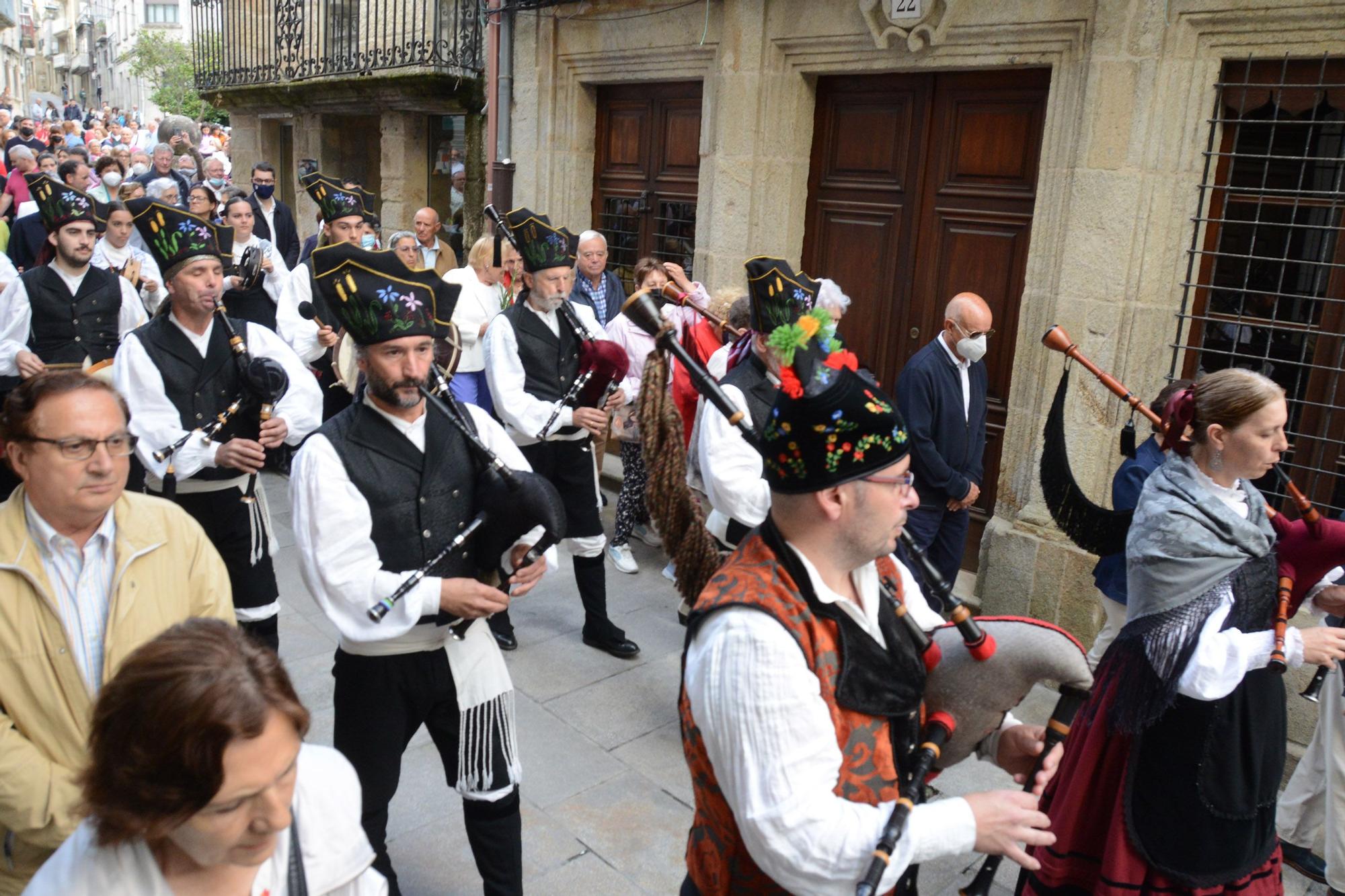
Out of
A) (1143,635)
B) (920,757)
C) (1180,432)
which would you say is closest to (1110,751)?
(1143,635)

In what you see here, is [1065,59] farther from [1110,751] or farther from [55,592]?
[55,592]

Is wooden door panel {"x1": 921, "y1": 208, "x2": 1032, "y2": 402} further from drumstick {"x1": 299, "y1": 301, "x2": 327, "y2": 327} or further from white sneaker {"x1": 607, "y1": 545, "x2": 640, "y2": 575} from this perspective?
drumstick {"x1": 299, "y1": 301, "x2": 327, "y2": 327}

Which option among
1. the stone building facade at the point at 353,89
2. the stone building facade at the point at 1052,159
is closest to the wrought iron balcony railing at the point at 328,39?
the stone building facade at the point at 353,89

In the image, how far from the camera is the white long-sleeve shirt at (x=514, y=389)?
17.0ft

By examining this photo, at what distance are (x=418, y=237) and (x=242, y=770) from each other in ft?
26.2

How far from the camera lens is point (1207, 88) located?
16.7 ft

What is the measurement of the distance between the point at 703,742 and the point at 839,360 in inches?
30.1

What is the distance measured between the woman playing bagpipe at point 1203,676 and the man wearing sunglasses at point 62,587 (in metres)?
2.51

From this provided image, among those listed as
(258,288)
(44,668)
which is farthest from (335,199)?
(44,668)

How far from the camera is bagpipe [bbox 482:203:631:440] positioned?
522 cm

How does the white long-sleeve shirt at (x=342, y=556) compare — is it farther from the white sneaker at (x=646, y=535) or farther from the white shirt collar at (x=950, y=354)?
the white sneaker at (x=646, y=535)

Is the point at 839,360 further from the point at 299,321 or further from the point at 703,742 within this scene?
the point at 299,321

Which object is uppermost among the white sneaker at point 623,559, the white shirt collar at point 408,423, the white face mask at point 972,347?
the white face mask at point 972,347

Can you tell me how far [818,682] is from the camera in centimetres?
186
